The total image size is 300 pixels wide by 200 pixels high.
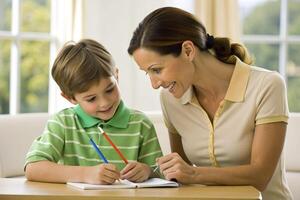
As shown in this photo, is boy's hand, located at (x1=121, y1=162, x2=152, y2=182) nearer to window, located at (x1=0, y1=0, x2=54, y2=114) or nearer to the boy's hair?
the boy's hair

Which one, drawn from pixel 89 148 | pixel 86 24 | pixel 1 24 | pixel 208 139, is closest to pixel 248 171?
pixel 208 139

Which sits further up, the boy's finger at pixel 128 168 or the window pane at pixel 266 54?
the window pane at pixel 266 54

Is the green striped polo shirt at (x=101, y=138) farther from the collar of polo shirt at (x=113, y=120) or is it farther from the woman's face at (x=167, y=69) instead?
the woman's face at (x=167, y=69)

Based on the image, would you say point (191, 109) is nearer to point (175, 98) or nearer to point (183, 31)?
point (175, 98)

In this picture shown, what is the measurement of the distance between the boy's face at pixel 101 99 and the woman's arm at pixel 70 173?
251mm

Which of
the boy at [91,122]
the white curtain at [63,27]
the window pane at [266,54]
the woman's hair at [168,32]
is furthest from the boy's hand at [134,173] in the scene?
the window pane at [266,54]

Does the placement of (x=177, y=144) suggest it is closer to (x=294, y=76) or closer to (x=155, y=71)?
(x=155, y=71)

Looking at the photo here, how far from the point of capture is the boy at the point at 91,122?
228 centimetres

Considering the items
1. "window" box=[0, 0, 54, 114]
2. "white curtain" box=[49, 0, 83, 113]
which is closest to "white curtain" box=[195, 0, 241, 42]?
"white curtain" box=[49, 0, 83, 113]

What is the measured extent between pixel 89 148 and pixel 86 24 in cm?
213

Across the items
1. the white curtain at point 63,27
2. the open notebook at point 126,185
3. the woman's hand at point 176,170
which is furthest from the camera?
the white curtain at point 63,27

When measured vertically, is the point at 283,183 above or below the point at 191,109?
below

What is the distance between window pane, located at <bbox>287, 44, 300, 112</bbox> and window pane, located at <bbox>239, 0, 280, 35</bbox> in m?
0.18

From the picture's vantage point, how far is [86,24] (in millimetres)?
4359
